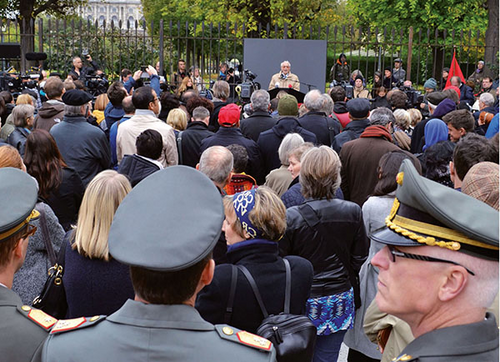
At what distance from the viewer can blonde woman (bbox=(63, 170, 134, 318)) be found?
3152 mm

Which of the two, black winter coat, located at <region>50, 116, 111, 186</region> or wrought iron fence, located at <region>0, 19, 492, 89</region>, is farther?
wrought iron fence, located at <region>0, 19, 492, 89</region>

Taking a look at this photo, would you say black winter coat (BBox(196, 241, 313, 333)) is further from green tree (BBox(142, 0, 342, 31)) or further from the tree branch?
the tree branch

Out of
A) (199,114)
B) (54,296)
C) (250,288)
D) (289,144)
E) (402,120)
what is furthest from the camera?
(402,120)

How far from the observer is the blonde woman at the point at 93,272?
3.15m

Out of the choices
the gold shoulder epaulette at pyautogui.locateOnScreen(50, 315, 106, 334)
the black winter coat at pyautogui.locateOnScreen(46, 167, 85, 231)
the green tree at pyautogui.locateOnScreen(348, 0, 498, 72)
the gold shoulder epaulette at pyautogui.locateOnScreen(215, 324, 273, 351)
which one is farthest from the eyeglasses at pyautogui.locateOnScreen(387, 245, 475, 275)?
the green tree at pyautogui.locateOnScreen(348, 0, 498, 72)

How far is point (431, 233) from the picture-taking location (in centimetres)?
192

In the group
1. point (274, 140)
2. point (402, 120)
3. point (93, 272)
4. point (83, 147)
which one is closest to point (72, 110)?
point (83, 147)

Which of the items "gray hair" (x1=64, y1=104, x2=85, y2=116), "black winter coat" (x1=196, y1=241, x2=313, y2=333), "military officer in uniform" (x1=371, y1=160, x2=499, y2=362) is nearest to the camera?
"military officer in uniform" (x1=371, y1=160, x2=499, y2=362)

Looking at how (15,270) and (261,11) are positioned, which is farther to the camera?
(261,11)

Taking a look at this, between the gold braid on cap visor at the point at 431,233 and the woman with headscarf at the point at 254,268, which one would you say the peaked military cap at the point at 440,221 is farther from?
the woman with headscarf at the point at 254,268

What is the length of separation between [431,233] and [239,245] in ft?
4.36

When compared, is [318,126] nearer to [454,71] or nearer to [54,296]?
[54,296]

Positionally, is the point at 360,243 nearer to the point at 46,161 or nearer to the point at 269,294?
the point at 269,294

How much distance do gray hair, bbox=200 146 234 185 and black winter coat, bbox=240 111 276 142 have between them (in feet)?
9.43
